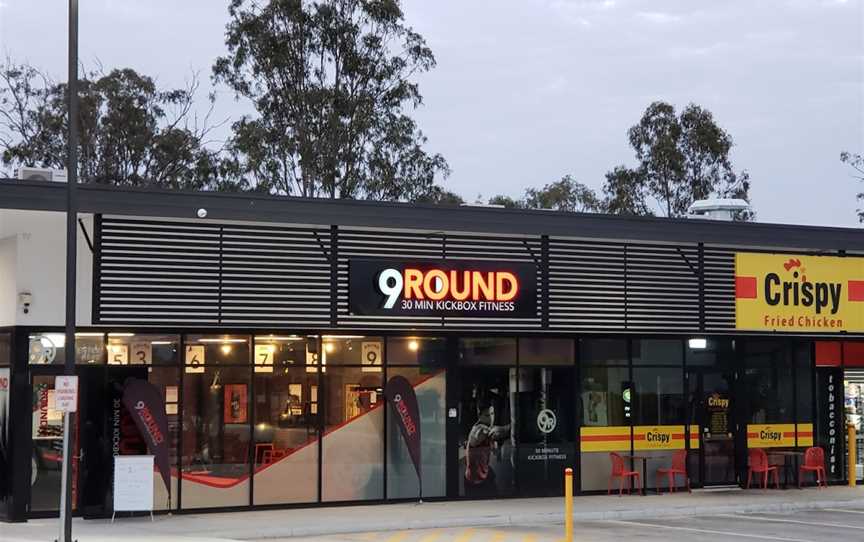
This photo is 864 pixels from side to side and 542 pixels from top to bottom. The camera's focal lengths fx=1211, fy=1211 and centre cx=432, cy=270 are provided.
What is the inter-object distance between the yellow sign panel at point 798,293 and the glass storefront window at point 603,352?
97.5 inches

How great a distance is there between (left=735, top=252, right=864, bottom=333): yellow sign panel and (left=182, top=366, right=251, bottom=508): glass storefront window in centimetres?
1045

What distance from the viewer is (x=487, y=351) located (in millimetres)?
23484

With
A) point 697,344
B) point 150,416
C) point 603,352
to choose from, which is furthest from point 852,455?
point 150,416

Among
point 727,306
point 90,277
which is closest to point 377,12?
point 727,306

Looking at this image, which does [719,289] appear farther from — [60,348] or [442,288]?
[60,348]

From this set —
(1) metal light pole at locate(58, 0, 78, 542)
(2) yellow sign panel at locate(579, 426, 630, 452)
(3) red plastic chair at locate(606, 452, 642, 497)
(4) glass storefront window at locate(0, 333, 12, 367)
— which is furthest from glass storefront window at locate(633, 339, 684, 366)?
(1) metal light pole at locate(58, 0, 78, 542)

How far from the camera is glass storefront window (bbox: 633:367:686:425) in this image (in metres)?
24.8

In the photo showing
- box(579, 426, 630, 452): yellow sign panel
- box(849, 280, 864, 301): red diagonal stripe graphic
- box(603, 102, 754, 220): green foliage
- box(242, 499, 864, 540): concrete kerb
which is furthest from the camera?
box(603, 102, 754, 220): green foliage

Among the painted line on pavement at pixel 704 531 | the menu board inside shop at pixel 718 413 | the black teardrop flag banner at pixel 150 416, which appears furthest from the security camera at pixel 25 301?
the menu board inside shop at pixel 718 413

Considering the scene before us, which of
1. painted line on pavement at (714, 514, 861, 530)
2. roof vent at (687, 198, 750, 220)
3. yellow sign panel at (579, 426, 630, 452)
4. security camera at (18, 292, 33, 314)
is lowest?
painted line on pavement at (714, 514, 861, 530)

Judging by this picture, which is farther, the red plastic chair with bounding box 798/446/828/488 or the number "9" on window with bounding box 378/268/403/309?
the red plastic chair with bounding box 798/446/828/488

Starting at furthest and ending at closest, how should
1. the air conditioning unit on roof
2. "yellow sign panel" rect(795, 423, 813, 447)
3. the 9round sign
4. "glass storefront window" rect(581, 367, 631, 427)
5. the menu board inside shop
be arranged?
"yellow sign panel" rect(795, 423, 813, 447) → the menu board inside shop → "glass storefront window" rect(581, 367, 631, 427) → the 9round sign → the air conditioning unit on roof

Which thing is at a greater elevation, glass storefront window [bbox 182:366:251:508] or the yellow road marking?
glass storefront window [bbox 182:366:251:508]

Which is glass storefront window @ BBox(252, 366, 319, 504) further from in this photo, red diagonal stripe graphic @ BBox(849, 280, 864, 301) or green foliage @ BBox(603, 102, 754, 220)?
green foliage @ BBox(603, 102, 754, 220)
